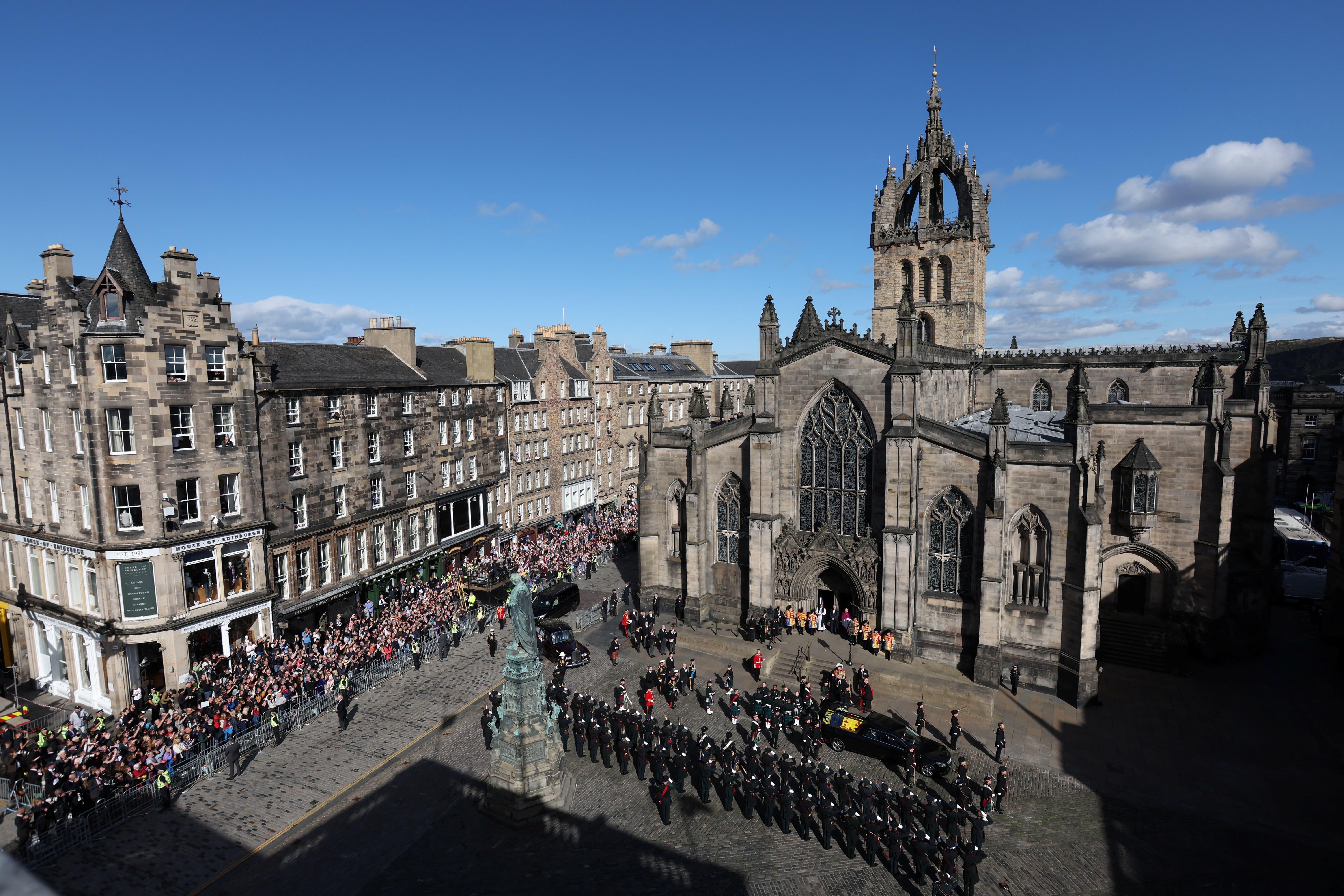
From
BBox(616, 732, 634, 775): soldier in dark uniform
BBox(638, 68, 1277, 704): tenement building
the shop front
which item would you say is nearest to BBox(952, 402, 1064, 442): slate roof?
BBox(638, 68, 1277, 704): tenement building

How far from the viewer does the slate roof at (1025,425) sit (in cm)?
3028

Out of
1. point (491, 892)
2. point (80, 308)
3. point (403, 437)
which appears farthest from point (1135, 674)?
point (80, 308)

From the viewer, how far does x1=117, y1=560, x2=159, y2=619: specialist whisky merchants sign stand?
86.1ft

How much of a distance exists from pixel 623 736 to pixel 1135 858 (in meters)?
13.7

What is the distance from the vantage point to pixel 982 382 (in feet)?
133

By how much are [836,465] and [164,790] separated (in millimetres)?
24981

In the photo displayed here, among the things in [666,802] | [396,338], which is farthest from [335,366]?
[666,802]

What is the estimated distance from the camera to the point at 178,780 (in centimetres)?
2139

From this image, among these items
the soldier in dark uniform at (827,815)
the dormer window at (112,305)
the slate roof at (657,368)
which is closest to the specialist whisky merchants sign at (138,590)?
the dormer window at (112,305)

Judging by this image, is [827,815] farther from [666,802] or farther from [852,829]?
[666,802]

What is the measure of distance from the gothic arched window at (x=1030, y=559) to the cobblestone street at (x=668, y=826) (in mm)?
3907

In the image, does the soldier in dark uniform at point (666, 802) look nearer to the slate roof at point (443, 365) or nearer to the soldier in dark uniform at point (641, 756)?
the soldier in dark uniform at point (641, 756)

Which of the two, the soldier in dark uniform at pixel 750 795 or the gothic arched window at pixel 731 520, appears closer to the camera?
the soldier in dark uniform at pixel 750 795

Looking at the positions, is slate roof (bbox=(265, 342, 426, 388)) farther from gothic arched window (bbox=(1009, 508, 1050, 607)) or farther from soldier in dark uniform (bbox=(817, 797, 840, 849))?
gothic arched window (bbox=(1009, 508, 1050, 607))
